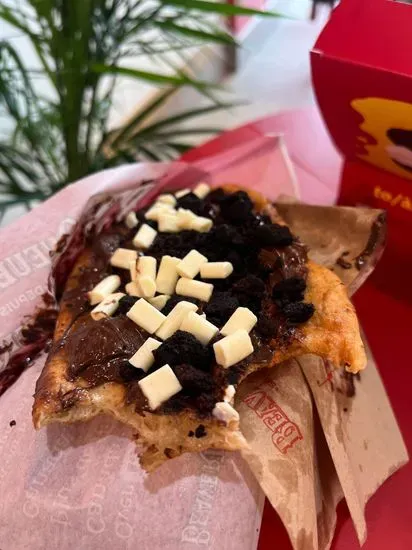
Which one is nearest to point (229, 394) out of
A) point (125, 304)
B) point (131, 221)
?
point (125, 304)

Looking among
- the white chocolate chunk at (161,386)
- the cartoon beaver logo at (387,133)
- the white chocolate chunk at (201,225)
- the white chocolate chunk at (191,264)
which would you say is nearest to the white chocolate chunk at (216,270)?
the white chocolate chunk at (191,264)

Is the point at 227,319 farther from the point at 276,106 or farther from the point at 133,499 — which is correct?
the point at 276,106

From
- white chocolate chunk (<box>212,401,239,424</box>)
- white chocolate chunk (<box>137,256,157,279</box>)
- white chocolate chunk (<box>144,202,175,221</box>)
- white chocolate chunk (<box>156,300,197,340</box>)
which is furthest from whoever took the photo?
white chocolate chunk (<box>144,202,175,221</box>)

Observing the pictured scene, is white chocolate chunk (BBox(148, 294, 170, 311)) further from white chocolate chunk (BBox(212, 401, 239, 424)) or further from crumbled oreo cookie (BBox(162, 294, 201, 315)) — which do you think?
white chocolate chunk (BBox(212, 401, 239, 424))

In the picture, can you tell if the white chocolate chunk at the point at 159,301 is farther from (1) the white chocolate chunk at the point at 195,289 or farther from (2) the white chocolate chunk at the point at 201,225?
(2) the white chocolate chunk at the point at 201,225

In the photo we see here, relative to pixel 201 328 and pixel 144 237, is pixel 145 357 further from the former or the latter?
pixel 144 237

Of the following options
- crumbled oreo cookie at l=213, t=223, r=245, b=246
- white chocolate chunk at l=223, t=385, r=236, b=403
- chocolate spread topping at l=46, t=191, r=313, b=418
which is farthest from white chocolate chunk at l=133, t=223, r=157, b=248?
white chocolate chunk at l=223, t=385, r=236, b=403

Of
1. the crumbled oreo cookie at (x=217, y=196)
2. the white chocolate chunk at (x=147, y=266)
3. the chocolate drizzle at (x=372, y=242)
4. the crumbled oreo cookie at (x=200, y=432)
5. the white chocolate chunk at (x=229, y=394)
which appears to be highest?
the white chocolate chunk at (x=147, y=266)
